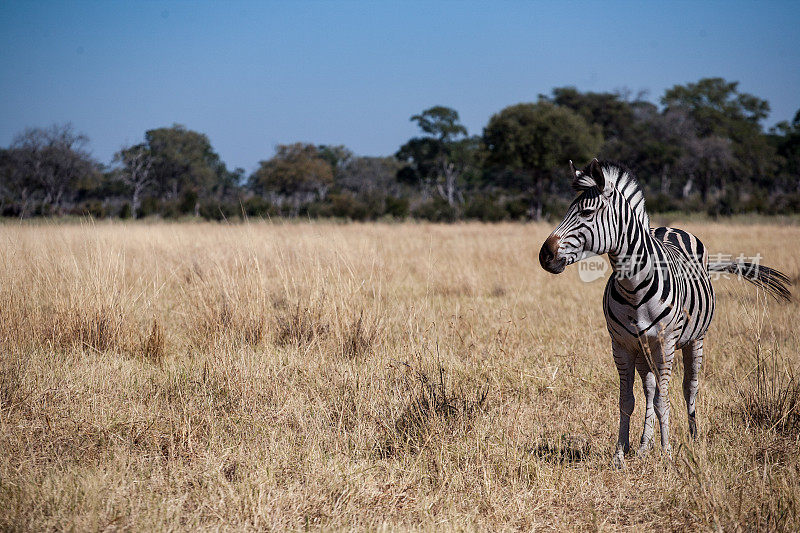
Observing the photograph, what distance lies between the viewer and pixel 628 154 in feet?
141

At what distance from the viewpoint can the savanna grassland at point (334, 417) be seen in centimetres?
289

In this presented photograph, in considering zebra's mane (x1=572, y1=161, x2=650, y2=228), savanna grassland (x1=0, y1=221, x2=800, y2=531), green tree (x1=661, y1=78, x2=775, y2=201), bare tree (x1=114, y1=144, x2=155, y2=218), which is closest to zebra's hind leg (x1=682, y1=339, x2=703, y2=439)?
savanna grassland (x1=0, y1=221, x2=800, y2=531)

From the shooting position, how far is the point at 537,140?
31.2 m

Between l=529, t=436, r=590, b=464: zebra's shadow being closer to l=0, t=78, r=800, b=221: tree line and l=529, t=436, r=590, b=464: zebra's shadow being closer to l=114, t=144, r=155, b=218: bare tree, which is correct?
l=0, t=78, r=800, b=221: tree line

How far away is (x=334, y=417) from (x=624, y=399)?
1.88 metres

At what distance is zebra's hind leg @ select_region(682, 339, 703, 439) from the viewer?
3592 mm

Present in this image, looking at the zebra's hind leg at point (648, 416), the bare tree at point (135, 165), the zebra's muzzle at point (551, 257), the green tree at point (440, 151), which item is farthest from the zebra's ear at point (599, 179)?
the green tree at point (440, 151)

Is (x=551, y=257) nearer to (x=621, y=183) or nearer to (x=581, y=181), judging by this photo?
(x=581, y=181)

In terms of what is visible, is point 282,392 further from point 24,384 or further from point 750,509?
point 750,509

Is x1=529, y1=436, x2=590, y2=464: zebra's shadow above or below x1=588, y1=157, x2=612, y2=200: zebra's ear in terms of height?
below

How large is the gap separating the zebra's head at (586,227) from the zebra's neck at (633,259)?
0.09 metres

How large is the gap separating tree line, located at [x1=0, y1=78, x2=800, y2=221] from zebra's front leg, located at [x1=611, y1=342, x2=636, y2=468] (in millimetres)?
24806

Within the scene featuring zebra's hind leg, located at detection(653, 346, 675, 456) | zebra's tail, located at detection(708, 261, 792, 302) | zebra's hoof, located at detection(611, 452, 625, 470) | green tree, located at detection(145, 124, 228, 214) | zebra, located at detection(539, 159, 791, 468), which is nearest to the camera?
zebra, located at detection(539, 159, 791, 468)

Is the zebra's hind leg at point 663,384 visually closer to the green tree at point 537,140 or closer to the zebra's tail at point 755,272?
the zebra's tail at point 755,272
